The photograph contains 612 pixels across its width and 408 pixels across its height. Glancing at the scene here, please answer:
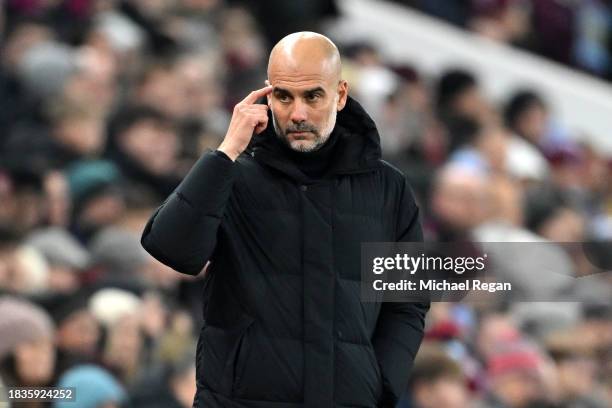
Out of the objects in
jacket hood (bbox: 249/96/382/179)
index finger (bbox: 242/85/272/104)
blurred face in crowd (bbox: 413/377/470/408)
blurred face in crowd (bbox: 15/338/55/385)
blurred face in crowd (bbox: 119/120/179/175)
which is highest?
index finger (bbox: 242/85/272/104)

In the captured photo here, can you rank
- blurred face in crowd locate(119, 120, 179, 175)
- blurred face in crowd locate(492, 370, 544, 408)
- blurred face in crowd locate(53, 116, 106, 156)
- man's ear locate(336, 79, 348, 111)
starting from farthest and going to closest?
1. blurred face in crowd locate(119, 120, 179, 175)
2. blurred face in crowd locate(53, 116, 106, 156)
3. blurred face in crowd locate(492, 370, 544, 408)
4. man's ear locate(336, 79, 348, 111)

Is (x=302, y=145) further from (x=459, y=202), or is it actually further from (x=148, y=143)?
(x=459, y=202)

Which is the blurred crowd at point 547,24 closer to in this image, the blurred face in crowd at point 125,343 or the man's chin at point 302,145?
the blurred face in crowd at point 125,343

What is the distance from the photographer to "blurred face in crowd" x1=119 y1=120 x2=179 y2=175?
350 inches

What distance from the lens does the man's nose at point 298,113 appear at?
14.8 ft

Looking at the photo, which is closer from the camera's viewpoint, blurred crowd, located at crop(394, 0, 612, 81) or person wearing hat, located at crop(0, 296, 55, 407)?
person wearing hat, located at crop(0, 296, 55, 407)

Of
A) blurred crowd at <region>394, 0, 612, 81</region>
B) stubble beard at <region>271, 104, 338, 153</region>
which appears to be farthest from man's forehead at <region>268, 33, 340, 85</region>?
blurred crowd at <region>394, 0, 612, 81</region>

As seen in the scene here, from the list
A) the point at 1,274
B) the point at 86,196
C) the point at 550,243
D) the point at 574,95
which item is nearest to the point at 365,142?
the point at 1,274

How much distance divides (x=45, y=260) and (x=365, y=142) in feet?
9.65

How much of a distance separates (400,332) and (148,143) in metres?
4.35

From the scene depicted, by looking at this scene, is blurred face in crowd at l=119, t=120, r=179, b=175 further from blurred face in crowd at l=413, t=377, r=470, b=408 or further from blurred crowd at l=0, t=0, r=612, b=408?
blurred face in crowd at l=413, t=377, r=470, b=408

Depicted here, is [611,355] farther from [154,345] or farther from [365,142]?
[365,142]

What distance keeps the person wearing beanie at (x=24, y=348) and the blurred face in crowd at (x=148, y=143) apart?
250cm

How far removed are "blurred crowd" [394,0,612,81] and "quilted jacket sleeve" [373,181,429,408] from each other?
1012 centimetres
